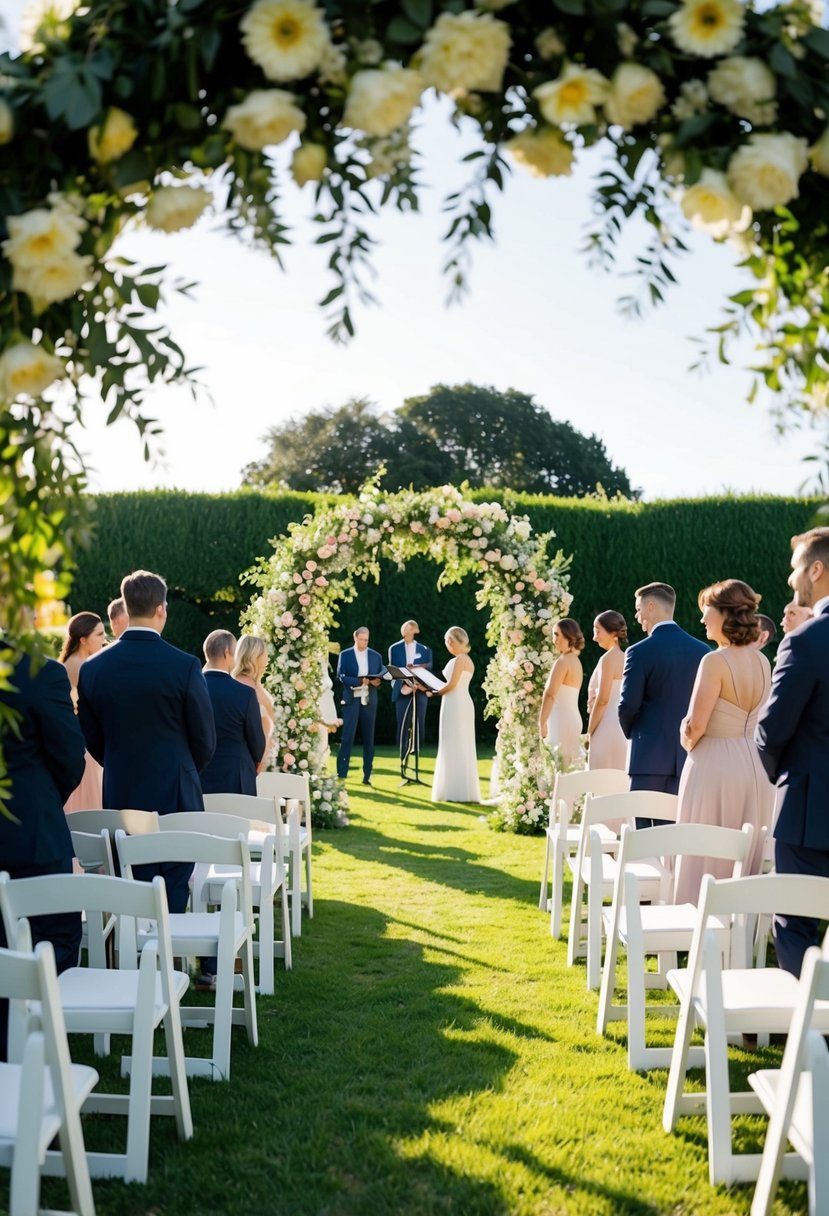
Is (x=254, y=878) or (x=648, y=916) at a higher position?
(x=648, y=916)

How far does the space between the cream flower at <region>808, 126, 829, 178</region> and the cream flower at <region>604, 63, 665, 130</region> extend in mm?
360

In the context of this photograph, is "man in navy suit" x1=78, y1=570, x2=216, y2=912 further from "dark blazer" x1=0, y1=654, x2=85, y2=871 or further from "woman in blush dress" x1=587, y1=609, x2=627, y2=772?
"woman in blush dress" x1=587, y1=609, x2=627, y2=772

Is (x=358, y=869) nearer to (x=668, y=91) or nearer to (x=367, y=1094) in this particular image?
(x=367, y=1094)

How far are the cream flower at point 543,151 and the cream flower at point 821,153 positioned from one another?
1.73 ft

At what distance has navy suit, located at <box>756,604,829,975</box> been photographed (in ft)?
14.1

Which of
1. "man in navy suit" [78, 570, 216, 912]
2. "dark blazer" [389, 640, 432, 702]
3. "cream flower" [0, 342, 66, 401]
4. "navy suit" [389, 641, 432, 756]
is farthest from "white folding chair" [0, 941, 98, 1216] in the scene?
"dark blazer" [389, 640, 432, 702]

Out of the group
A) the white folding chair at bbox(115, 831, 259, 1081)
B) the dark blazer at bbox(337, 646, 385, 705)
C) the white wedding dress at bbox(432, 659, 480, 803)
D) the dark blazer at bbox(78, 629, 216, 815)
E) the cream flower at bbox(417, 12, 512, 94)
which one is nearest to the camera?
the cream flower at bbox(417, 12, 512, 94)

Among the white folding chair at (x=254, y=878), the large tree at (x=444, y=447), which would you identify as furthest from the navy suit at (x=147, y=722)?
the large tree at (x=444, y=447)

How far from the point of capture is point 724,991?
3725 millimetres

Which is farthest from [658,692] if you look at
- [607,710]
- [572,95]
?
[572,95]

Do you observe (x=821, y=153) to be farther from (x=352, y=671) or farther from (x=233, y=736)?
(x=352, y=671)

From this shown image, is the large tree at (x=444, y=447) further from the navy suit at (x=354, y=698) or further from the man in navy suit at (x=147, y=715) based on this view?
the man in navy suit at (x=147, y=715)

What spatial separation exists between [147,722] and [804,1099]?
11.4 feet

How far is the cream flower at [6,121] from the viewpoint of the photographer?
2.19 meters
